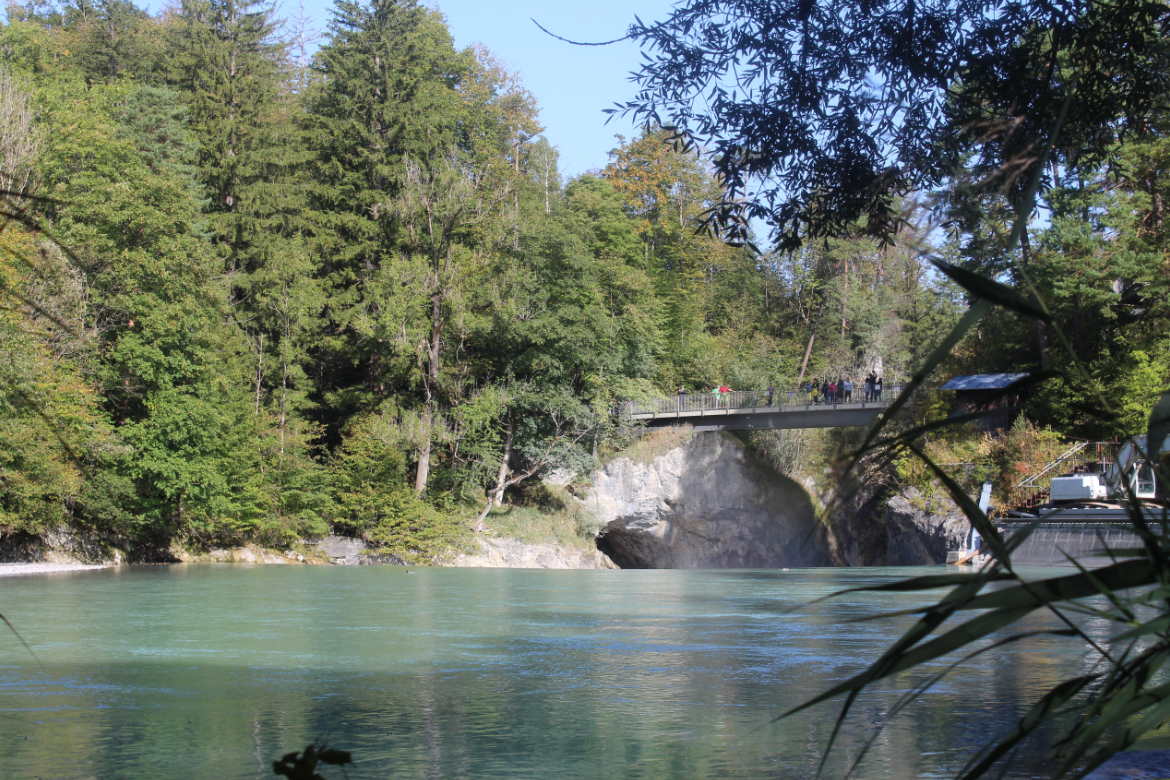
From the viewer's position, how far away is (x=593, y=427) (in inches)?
1382

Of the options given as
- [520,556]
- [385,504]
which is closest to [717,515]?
[520,556]

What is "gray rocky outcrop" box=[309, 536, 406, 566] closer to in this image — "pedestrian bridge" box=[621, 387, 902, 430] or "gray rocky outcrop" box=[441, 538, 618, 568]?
"gray rocky outcrop" box=[441, 538, 618, 568]

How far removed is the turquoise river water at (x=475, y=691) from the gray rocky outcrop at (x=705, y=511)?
76.5ft

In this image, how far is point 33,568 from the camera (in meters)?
22.5

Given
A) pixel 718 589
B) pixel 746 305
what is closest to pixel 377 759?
pixel 718 589

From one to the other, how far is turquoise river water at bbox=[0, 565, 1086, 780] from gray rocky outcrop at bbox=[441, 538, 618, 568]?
17.3 meters

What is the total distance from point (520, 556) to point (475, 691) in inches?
1029

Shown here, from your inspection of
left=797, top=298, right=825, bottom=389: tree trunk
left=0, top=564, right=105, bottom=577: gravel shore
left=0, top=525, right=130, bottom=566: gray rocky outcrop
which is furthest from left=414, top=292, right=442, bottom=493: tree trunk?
left=797, top=298, right=825, bottom=389: tree trunk

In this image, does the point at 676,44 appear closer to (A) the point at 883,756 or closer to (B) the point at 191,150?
(A) the point at 883,756

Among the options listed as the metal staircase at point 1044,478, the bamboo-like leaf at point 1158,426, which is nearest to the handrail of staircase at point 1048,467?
the metal staircase at point 1044,478

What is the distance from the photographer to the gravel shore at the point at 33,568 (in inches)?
853

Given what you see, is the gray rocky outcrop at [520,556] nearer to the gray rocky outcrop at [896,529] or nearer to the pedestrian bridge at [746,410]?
the pedestrian bridge at [746,410]

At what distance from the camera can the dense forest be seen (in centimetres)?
2692

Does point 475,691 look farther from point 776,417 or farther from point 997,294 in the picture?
point 776,417
